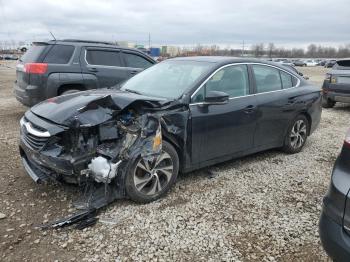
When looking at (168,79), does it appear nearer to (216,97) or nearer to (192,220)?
(216,97)

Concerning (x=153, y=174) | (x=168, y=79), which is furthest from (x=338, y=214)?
(x=168, y=79)

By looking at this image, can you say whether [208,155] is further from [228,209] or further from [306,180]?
[306,180]

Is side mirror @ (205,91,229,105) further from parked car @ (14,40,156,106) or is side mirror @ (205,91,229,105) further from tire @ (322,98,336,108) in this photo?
tire @ (322,98,336,108)

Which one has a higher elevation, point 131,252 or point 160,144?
point 160,144

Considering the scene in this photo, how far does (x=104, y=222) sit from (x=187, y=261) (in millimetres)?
1000

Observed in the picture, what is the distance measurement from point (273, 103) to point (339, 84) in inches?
235

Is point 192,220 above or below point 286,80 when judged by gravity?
below

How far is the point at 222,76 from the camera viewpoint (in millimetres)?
4629

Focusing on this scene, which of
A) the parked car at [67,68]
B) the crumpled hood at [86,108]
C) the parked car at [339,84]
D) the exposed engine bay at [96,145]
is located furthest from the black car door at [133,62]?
the parked car at [339,84]

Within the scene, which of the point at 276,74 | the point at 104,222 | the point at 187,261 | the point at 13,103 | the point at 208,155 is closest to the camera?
the point at 187,261

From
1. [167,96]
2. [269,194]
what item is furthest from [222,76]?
[269,194]

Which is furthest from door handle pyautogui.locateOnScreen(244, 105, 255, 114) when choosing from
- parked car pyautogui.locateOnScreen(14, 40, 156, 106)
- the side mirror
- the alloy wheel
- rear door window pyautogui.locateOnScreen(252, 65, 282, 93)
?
parked car pyautogui.locateOnScreen(14, 40, 156, 106)

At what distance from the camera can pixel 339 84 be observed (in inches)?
396

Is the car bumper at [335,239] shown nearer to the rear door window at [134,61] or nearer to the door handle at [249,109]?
the door handle at [249,109]
